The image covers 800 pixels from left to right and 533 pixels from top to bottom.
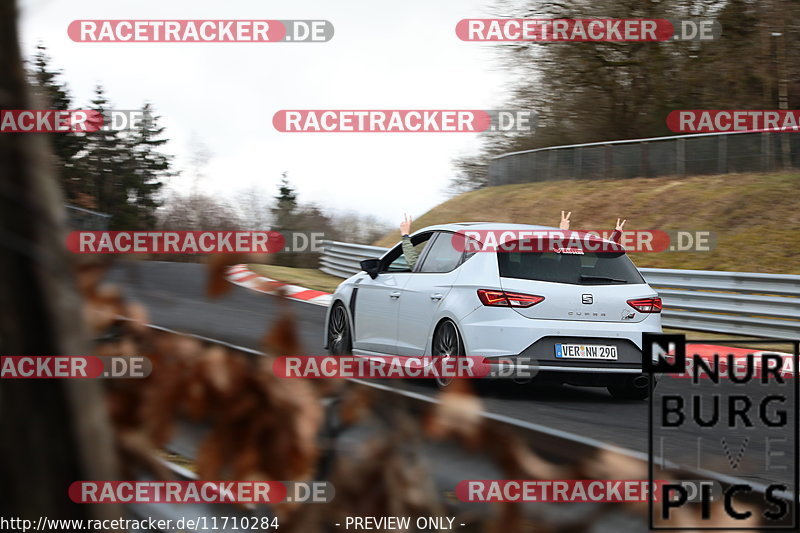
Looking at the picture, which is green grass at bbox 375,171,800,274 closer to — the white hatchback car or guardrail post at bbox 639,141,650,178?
guardrail post at bbox 639,141,650,178

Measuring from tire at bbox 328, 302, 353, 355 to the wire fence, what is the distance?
19820 millimetres

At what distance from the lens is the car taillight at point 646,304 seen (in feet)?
28.7

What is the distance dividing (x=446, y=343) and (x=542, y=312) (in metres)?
0.96

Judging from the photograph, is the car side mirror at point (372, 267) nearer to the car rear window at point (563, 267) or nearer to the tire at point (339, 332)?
the tire at point (339, 332)

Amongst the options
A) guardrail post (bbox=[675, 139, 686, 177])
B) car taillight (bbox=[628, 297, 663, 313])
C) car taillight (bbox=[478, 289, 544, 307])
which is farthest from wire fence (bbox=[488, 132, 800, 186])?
car taillight (bbox=[478, 289, 544, 307])

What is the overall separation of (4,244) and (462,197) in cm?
3951

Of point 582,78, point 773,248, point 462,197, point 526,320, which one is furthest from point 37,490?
point 462,197

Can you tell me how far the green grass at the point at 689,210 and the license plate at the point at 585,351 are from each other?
1399cm

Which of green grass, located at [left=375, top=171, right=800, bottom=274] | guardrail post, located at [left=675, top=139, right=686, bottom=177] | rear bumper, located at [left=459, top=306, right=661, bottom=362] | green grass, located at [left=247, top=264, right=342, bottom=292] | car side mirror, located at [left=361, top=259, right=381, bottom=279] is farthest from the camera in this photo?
guardrail post, located at [left=675, top=139, right=686, bottom=177]

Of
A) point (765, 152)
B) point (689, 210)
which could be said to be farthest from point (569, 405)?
point (765, 152)

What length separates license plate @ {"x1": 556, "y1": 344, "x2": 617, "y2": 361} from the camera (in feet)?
27.7

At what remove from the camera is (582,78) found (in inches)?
1405

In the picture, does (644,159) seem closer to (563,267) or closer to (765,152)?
(765,152)

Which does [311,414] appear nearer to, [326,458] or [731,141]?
[326,458]
